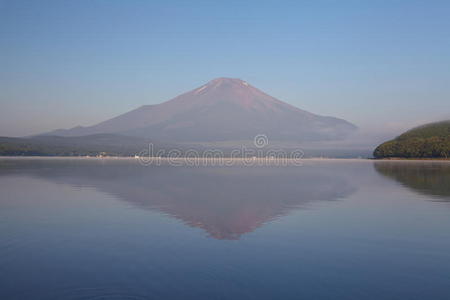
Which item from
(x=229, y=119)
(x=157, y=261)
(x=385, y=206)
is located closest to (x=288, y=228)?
(x=157, y=261)

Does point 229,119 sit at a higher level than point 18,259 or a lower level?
higher

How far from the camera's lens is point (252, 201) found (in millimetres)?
16875

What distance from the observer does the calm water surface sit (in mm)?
6629

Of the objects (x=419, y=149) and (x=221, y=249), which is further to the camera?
(x=419, y=149)

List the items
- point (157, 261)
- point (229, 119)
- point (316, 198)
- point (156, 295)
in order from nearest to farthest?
point (156, 295) < point (157, 261) < point (316, 198) < point (229, 119)

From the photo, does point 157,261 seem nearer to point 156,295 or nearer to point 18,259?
point 156,295

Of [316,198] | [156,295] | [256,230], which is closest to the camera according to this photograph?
[156,295]

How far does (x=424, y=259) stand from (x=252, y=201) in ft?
29.3

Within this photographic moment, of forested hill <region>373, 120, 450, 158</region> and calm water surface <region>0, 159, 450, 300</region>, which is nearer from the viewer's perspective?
calm water surface <region>0, 159, 450, 300</region>

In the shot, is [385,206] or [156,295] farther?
[385,206]

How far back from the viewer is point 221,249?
9.00 metres

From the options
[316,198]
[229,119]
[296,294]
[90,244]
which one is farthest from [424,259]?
[229,119]

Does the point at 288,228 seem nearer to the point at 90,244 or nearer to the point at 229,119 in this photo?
the point at 90,244

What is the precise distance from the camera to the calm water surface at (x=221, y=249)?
6.63 meters
